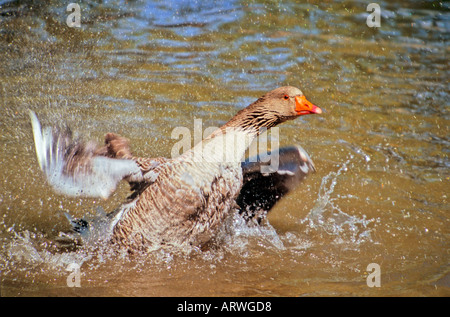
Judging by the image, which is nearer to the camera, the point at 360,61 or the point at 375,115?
the point at 375,115

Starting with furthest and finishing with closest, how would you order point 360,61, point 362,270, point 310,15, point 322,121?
point 310,15 < point 360,61 < point 322,121 < point 362,270

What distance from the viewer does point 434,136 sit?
20.7 ft

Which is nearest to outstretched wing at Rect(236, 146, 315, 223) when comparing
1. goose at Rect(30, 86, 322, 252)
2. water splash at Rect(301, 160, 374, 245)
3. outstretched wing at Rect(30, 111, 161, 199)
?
water splash at Rect(301, 160, 374, 245)

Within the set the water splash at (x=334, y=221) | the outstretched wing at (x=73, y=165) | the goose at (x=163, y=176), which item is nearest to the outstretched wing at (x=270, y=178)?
Answer: the water splash at (x=334, y=221)

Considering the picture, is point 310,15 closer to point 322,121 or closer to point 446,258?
point 322,121

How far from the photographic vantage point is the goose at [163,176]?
12.6 ft

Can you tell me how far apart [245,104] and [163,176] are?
3014 mm

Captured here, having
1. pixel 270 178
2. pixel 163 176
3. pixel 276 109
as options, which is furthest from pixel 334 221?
pixel 163 176

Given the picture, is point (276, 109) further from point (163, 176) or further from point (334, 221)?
point (334, 221)

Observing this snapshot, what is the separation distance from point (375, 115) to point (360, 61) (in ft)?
5.16

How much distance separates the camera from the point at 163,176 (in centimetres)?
397

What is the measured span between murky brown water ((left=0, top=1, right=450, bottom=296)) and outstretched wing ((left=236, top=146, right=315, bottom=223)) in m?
0.24
